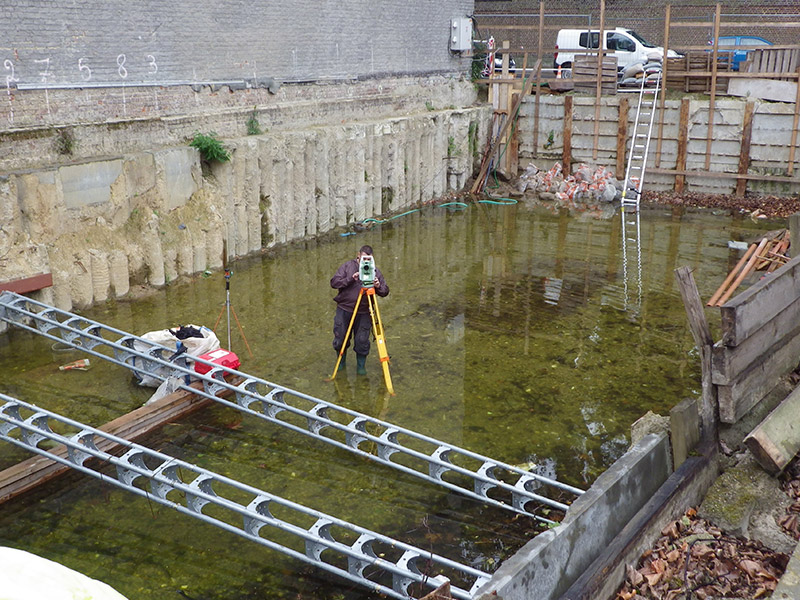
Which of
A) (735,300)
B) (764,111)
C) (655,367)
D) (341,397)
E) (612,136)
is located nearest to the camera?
(735,300)

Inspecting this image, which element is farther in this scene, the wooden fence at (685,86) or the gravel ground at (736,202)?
the wooden fence at (685,86)

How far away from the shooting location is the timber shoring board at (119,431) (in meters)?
6.64

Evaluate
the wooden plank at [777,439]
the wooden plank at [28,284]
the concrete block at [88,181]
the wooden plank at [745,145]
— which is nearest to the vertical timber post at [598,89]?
the wooden plank at [745,145]

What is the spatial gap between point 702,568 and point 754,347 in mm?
2253

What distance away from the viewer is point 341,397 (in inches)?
347

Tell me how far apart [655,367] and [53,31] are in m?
9.48

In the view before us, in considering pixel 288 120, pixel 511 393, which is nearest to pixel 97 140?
Result: pixel 288 120

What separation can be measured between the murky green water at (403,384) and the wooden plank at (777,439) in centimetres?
158

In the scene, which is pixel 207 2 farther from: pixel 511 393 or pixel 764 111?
pixel 764 111

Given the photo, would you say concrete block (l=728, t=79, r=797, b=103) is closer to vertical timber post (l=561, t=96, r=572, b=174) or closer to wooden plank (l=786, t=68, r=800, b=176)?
wooden plank (l=786, t=68, r=800, b=176)

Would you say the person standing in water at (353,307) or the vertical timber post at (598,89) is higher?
the vertical timber post at (598,89)

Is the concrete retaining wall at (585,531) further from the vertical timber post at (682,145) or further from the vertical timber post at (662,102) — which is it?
the vertical timber post at (662,102)

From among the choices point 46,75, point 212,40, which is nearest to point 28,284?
point 46,75

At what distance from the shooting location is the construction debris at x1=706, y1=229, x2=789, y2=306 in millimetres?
11242
